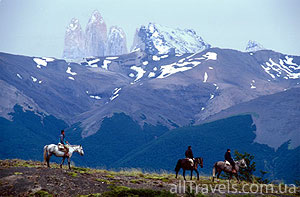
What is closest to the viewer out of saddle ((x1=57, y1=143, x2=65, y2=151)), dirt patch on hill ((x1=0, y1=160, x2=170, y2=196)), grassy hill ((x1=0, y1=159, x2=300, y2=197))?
grassy hill ((x1=0, y1=159, x2=300, y2=197))

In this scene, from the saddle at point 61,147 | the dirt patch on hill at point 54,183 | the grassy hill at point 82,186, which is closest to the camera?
the grassy hill at point 82,186

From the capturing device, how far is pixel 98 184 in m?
35.2

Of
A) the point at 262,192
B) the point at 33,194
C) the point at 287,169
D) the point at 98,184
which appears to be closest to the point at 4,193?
the point at 33,194

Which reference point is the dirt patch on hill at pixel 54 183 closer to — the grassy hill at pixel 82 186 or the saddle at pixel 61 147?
the grassy hill at pixel 82 186

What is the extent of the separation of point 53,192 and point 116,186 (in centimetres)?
539

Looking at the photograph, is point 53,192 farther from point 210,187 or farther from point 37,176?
point 210,187

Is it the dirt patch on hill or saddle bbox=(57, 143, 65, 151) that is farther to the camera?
saddle bbox=(57, 143, 65, 151)

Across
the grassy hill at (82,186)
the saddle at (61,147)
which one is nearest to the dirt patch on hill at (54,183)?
the grassy hill at (82,186)

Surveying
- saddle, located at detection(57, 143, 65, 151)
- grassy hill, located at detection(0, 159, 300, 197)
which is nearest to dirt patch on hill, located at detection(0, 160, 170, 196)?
grassy hill, located at detection(0, 159, 300, 197)

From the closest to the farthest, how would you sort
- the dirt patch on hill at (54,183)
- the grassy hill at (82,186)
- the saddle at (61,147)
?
the grassy hill at (82,186)
the dirt patch on hill at (54,183)
the saddle at (61,147)

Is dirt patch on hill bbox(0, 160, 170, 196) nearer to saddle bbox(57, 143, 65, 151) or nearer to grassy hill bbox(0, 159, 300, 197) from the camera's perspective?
grassy hill bbox(0, 159, 300, 197)

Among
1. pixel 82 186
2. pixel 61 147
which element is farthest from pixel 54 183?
pixel 61 147

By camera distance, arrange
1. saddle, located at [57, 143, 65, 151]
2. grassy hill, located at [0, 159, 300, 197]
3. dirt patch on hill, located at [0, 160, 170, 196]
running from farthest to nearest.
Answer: saddle, located at [57, 143, 65, 151], dirt patch on hill, located at [0, 160, 170, 196], grassy hill, located at [0, 159, 300, 197]

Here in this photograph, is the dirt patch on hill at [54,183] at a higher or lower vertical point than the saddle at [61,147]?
lower
